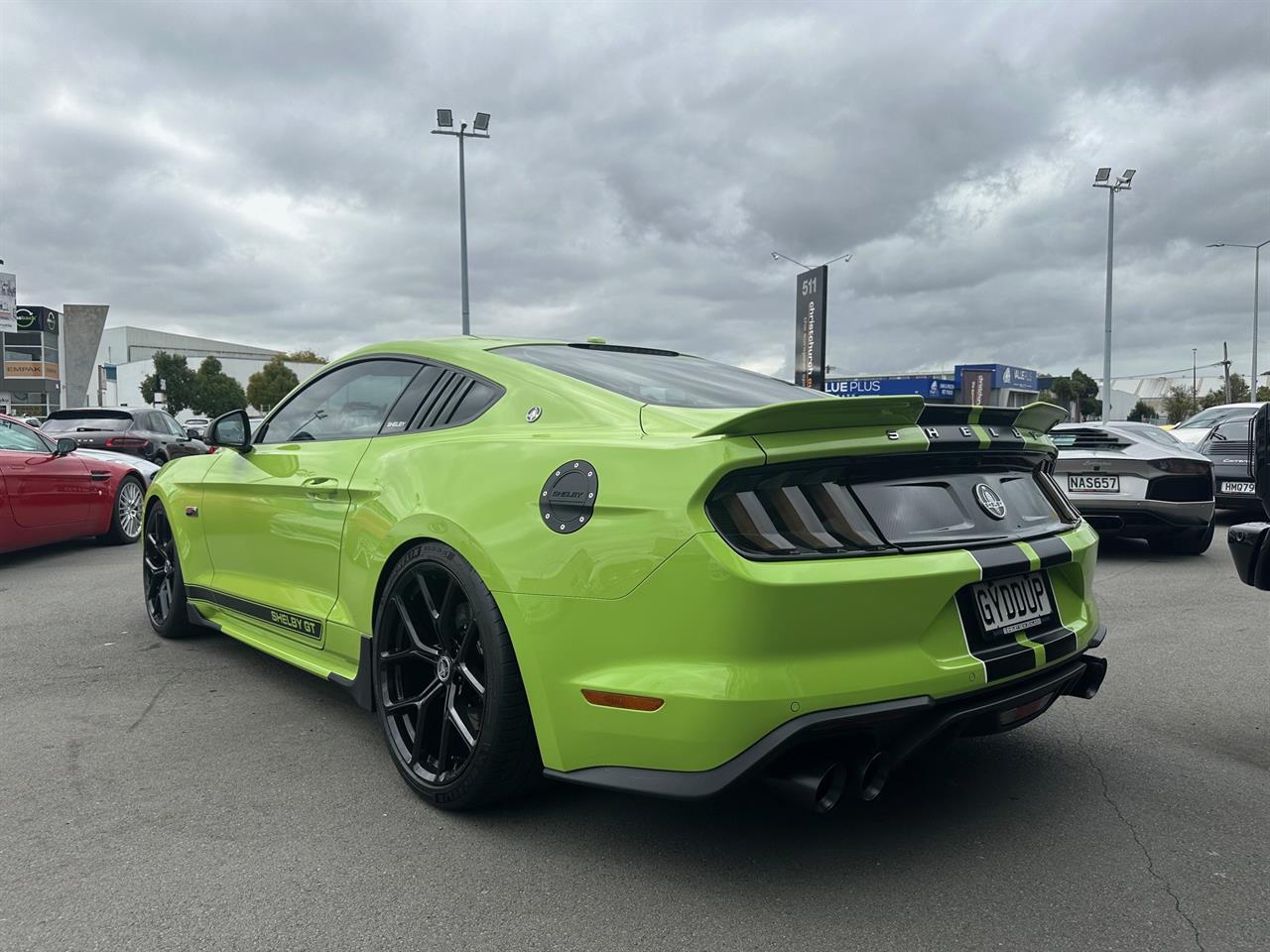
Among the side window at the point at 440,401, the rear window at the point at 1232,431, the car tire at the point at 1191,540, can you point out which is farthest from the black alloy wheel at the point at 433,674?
the rear window at the point at 1232,431

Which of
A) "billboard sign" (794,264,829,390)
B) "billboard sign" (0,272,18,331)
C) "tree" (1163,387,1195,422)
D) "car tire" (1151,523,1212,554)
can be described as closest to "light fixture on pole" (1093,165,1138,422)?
"billboard sign" (794,264,829,390)

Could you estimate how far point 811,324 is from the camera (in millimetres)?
33312

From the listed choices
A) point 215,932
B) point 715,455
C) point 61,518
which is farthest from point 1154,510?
point 61,518

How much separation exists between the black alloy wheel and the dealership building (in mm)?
51675

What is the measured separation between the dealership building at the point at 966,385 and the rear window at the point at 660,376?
50658mm

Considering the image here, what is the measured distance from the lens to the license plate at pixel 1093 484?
26.1ft

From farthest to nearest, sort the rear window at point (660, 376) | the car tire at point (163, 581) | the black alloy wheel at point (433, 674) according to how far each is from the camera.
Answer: the car tire at point (163, 581) → the rear window at point (660, 376) → the black alloy wheel at point (433, 674)

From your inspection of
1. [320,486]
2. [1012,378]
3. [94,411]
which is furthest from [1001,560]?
[1012,378]

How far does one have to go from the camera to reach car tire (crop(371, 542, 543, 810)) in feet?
8.53

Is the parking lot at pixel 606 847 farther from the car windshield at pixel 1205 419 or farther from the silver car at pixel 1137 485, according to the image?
the car windshield at pixel 1205 419

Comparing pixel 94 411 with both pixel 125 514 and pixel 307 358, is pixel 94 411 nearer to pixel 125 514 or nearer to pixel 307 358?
pixel 125 514

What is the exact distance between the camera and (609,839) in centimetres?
268

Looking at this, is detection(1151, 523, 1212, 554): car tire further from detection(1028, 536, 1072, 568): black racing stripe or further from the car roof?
the car roof

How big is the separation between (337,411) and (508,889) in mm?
2092
